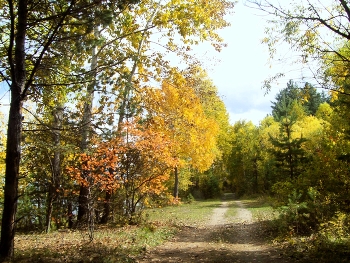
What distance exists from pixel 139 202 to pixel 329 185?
871 centimetres

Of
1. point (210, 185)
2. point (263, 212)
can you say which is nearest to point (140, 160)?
point (263, 212)

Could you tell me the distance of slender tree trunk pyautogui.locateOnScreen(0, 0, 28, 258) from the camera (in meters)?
6.35

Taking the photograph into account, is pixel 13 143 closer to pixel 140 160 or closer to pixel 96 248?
pixel 96 248

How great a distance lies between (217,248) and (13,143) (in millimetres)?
6578

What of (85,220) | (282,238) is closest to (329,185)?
(282,238)

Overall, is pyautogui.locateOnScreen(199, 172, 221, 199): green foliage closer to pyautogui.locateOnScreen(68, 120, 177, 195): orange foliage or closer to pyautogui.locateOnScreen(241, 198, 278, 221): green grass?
pyautogui.locateOnScreen(241, 198, 278, 221): green grass

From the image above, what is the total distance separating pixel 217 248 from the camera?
9.54 meters

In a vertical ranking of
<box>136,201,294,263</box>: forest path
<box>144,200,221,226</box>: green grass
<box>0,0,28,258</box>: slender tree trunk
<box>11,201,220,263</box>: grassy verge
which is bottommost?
<box>144,200,221,226</box>: green grass

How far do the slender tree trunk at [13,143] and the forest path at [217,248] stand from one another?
3.12 metres

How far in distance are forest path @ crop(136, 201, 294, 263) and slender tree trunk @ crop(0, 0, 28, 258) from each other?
3.12 metres

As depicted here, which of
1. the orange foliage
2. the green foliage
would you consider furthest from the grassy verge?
the green foliage

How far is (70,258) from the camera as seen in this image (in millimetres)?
7012

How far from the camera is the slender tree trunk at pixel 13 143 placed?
250 inches

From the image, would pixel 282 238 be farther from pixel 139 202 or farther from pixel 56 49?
pixel 56 49
